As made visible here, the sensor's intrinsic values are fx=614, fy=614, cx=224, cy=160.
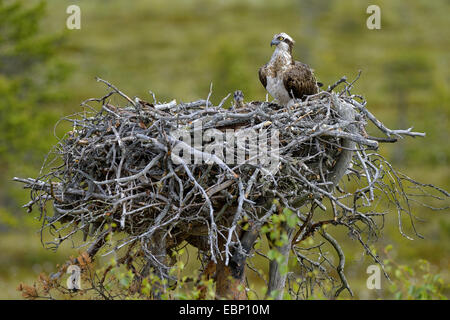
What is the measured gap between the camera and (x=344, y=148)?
569cm

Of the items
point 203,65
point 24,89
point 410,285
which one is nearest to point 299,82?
point 410,285

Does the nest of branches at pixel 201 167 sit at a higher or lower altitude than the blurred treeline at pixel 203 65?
lower

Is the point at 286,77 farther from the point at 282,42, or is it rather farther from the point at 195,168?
the point at 195,168

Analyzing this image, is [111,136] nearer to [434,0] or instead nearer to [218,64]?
[218,64]

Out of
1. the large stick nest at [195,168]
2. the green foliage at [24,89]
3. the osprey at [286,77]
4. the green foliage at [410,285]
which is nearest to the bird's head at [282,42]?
the osprey at [286,77]

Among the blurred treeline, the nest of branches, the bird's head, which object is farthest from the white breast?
the blurred treeline

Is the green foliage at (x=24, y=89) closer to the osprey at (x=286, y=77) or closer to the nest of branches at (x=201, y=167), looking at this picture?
the osprey at (x=286, y=77)

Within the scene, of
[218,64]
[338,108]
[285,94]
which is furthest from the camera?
[218,64]

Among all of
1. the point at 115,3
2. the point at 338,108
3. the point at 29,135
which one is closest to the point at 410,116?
the point at 29,135

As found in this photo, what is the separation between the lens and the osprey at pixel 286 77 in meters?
7.16

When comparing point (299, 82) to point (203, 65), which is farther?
point (203, 65)

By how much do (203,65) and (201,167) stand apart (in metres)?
46.9

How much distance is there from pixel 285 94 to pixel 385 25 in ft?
199

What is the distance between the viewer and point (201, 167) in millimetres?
5824
